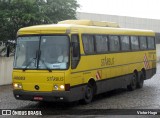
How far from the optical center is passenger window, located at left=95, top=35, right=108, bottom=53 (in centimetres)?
1696

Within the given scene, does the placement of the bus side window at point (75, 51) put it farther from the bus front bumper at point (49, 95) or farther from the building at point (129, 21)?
the building at point (129, 21)

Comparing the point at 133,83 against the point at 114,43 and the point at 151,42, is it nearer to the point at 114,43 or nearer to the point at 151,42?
the point at 114,43

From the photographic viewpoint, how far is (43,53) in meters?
14.6

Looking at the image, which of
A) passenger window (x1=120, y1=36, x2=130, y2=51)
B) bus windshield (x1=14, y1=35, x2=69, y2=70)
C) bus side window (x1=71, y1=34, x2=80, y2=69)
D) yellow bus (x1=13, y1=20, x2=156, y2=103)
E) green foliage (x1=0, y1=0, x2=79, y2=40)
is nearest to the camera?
yellow bus (x1=13, y1=20, x2=156, y2=103)

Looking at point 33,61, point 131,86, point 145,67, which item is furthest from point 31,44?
point 145,67

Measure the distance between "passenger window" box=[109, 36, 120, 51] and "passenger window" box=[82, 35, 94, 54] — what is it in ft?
6.10

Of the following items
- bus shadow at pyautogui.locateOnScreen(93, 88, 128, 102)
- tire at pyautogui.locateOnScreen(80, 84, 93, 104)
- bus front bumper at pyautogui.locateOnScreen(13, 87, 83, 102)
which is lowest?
bus shadow at pyautogui.locateOnScreen(93, 88, 128, 102)

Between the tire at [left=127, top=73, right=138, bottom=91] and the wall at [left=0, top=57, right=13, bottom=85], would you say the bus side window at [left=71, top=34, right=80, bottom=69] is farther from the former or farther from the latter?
the wall at [left=0, top=57, right=13, bottom=85]

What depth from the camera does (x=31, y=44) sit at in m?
14.9

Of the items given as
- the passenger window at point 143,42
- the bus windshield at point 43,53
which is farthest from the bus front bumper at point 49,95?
the passenger window at point 143,42

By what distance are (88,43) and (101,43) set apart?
132cm

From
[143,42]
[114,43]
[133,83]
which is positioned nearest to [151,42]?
[143,42]

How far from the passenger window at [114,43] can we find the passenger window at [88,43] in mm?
1860

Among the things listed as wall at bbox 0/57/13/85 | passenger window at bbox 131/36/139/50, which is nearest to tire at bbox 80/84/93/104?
passenger window at bbox 131/36/139/50
